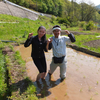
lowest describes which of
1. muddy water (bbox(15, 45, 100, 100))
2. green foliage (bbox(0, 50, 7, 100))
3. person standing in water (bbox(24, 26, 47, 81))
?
muddy water (bbox(15, 45, 100, 100))

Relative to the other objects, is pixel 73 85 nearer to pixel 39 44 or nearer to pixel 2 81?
pixel 39 44

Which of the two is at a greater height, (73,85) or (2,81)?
(2,81)

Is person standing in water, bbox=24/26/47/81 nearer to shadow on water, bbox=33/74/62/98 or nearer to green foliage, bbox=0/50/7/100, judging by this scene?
shadow on water, bbox=33/74/62/98

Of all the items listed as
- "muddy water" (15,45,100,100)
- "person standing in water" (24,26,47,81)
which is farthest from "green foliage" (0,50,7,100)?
"person standing in water" (24,26,47,81)

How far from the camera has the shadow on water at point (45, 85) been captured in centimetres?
A: 320

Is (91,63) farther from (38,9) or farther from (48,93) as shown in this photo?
(38,9)

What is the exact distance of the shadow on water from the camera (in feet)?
10.5

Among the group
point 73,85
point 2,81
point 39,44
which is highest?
point 39,44

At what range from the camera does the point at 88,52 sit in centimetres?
692

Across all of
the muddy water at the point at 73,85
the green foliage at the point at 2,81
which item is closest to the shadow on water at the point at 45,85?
the muddy water at the point at 73,85

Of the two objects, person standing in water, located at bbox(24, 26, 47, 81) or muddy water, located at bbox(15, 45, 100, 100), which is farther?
muddy water, located at bbox(15, 45, 100, 100)

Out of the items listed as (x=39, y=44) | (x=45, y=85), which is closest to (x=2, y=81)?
(x=45, y=85)

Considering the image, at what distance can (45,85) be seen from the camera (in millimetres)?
3629

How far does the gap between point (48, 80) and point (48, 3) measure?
Result: 178ft
